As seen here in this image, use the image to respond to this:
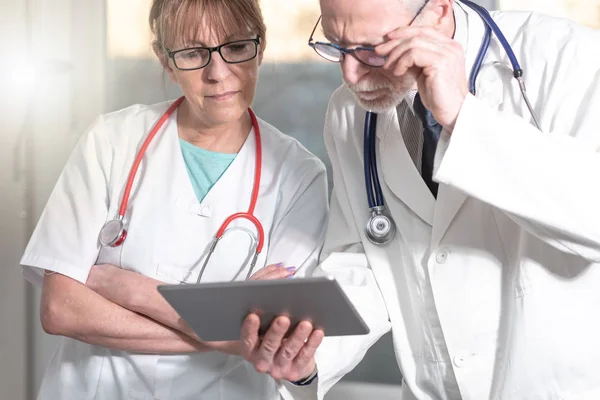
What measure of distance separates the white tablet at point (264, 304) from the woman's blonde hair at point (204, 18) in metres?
0.67

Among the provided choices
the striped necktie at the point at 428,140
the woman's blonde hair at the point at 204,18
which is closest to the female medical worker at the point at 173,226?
the woman's blonde hair at the point at 204,18

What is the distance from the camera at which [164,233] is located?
1.71 m

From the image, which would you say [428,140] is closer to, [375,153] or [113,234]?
[375,153]

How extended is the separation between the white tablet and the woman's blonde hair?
67 centimetres

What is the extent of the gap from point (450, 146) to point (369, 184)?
338 mm

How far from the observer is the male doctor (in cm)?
120

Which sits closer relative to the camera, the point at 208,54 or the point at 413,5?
the point at 413,5

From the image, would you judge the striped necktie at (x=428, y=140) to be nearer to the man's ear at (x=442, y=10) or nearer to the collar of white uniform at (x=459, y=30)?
the collar of white uniform at (x=459, y=30)

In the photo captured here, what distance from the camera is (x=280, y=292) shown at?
3.91 feet

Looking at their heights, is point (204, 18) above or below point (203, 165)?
above

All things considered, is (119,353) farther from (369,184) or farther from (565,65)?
(565,65)

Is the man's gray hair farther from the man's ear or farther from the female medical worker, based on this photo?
the female medical worker

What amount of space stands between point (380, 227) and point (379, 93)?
0.26m

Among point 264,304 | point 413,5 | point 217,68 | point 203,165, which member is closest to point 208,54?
point 217,68
